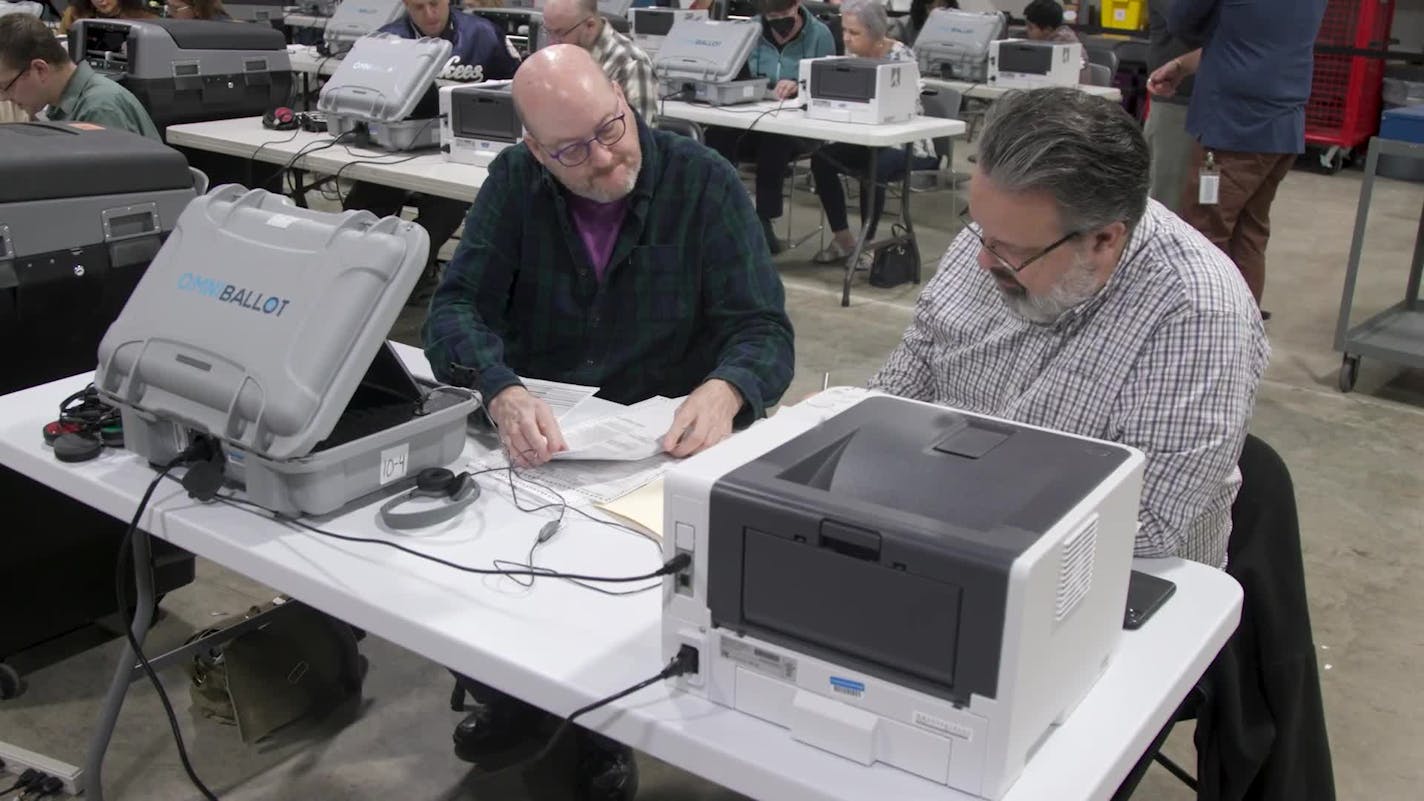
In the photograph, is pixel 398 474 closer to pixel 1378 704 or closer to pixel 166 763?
pixel 166 763

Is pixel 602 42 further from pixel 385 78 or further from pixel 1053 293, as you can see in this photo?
pixel 1053 293

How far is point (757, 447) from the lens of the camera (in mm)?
1104

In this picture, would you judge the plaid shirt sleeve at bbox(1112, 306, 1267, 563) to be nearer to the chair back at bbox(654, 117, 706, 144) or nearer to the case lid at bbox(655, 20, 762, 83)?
the chair back at bbox(654, 117, 706, 144)

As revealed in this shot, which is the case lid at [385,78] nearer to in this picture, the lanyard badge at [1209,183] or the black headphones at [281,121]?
the black headphones at [281,121]

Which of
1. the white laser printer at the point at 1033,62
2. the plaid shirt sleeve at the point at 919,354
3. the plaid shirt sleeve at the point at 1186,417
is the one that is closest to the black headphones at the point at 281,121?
the plaid shirt sleeve at the point at 919,354

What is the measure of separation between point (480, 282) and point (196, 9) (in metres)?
4.69

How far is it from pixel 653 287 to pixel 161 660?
36.5 inches

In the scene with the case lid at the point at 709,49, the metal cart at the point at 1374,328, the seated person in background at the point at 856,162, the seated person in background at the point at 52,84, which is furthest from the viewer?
the seated person in background at the point at 856,162

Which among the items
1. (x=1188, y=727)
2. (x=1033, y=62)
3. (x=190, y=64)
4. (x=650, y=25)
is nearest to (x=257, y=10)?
(x=650, y=25)

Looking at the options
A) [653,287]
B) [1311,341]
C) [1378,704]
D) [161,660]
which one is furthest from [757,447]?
[1311,341]

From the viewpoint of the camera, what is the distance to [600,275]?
79.9 inches

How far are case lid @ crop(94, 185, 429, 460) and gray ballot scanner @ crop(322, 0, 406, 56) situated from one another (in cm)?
487

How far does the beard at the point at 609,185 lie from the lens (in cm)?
191

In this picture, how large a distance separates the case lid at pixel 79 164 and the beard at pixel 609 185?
79cm
